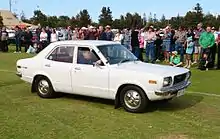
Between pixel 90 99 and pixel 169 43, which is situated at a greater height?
pixel 169 43

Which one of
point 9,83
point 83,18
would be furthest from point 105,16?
point 9,83

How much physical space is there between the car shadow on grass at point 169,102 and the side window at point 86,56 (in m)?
1.06

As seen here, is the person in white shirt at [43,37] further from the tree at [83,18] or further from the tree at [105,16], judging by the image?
the tree at [105,16]

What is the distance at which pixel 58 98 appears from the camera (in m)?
10.3

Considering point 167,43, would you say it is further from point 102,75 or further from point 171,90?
point 171,90

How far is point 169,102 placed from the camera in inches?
391

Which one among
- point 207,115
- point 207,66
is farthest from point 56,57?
point 207,66

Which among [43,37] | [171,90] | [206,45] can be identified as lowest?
[171,90]

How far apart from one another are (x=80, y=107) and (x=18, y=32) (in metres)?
19.9

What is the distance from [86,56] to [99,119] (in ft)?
6.37

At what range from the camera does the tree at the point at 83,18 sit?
257 feet

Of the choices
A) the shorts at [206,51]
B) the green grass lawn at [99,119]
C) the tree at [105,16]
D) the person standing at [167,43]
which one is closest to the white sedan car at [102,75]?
the green grass lawn at [99,119]

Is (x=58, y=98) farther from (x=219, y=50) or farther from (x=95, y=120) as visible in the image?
(x=219, y=50)

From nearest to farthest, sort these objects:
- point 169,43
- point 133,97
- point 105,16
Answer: point 133,97, point 169,43, point 105,16
